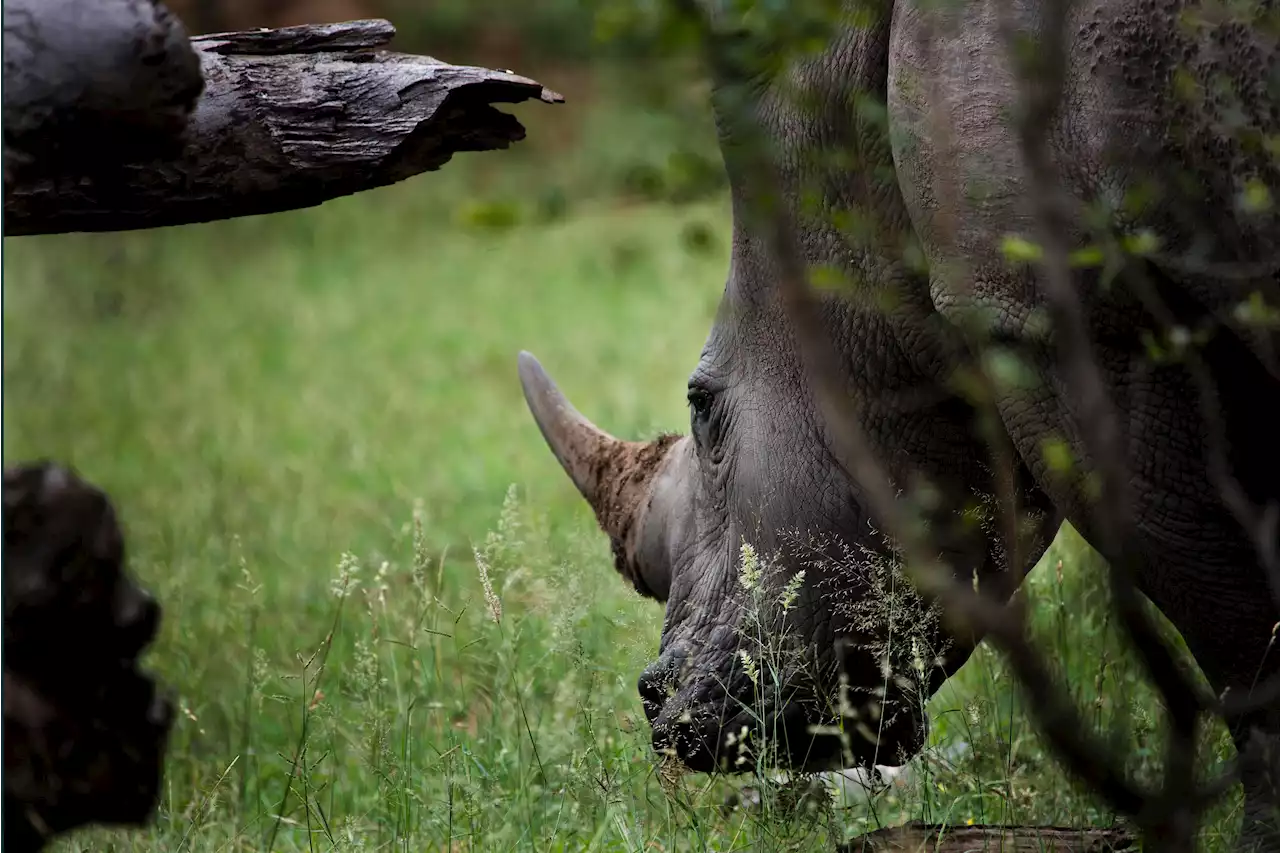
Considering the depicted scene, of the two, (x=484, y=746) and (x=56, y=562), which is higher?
(x=56, y=562)

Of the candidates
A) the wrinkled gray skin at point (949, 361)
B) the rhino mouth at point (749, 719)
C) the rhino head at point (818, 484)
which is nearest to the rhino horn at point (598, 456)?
the wrinkled gray skin at point (949, 361)

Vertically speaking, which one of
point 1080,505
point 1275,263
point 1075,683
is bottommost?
point 1075,683

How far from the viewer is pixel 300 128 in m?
2.82

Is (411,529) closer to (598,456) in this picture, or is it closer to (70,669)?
(598,456)

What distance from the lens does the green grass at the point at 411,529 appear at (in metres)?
3.35

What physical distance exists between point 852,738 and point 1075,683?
87cm

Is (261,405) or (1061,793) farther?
(261,405)

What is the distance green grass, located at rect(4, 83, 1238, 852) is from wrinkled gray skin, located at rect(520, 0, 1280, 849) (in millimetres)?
201

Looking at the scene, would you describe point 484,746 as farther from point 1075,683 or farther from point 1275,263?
point 1275,263

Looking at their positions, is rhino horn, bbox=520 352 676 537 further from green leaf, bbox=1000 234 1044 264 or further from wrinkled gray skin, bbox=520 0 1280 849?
A: green leaf, bbox=1000 234 1044 264

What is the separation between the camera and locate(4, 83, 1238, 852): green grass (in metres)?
3.35

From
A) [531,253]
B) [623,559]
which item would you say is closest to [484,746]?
[623,559]

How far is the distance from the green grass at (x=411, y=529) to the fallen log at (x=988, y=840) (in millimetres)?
89

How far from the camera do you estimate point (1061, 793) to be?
3539mm
